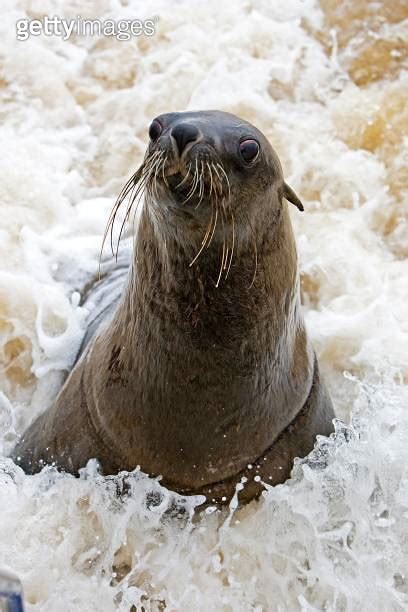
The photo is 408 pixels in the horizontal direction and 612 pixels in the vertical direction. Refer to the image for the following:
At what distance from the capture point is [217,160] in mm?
2693

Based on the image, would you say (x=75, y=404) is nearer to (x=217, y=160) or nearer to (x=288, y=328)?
(x=288, y=328)

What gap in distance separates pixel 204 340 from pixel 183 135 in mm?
816

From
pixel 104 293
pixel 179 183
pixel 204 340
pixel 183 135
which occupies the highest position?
pixel 183 135

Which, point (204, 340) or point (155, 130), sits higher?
point (155, 130)

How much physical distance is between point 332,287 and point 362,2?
3.05 m

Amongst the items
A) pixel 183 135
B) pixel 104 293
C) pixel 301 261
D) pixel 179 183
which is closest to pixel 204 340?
pixel 179 183

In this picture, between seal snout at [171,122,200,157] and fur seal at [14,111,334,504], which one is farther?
fur seal at [14,111,334,504]

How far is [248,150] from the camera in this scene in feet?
9.27

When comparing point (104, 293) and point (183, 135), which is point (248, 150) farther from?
point (104, 293)

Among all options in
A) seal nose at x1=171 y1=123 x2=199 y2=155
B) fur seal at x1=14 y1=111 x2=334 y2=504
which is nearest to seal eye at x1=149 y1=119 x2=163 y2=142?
fur seal at x1=14 y1=111 x2=334 y2=504

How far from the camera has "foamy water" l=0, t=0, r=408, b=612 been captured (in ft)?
11.9

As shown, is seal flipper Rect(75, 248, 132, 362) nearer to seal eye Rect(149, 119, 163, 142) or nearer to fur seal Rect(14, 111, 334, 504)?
fur seal Rect(14, 111, 334, 504)

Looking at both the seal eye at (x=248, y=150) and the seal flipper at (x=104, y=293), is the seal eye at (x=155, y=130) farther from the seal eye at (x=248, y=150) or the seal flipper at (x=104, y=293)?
the seal flipper at (x=104, y=293)

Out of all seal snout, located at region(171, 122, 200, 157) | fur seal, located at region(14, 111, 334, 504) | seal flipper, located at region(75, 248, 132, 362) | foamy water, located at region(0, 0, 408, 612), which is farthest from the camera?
seal flipper, located at region(75, 248, 132, 362)
